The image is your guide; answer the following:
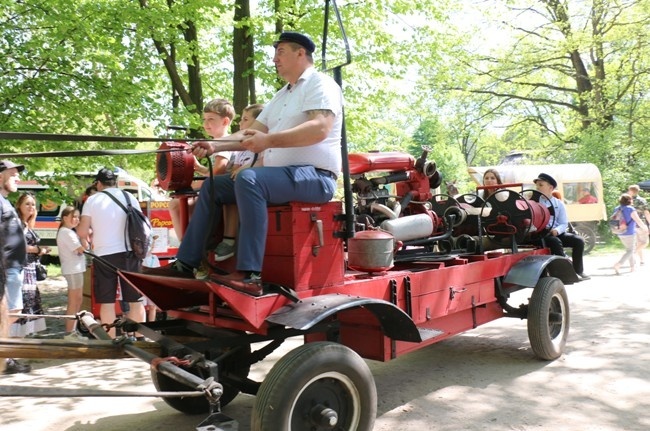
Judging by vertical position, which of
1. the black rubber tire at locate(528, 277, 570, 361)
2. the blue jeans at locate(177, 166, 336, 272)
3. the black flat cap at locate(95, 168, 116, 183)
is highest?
the black flat cap at locate(95, 168, 116, 183)

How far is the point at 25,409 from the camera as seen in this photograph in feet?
15.9

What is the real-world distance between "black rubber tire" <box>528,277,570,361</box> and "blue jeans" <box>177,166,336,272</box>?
9.71 feet

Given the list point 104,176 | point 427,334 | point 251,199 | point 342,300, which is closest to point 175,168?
point 251,199

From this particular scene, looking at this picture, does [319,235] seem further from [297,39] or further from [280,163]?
[297,39]

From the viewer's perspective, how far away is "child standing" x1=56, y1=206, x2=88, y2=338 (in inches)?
291

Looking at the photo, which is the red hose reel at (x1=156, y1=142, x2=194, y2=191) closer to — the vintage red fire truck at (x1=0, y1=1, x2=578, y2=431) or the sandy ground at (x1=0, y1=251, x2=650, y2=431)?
the vintage red fire truck at (x1=0, y1=1, x2=578, y2=431)

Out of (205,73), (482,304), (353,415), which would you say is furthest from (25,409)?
(205,73)

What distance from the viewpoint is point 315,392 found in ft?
11.4

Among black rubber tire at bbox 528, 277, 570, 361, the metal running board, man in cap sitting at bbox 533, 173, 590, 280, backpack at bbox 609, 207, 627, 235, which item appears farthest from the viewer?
backpack at bbox 609, 207, 627, 235

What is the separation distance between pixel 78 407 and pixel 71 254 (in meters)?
2.97

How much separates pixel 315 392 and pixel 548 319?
3.41 metres

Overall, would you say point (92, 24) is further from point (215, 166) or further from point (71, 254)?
point (215, 166)

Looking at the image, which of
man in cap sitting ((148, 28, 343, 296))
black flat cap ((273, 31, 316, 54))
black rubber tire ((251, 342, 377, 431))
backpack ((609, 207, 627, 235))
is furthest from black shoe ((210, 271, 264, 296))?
backpack ((609, 207, 627, 235))

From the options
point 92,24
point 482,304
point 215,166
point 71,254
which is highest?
point 92,24
